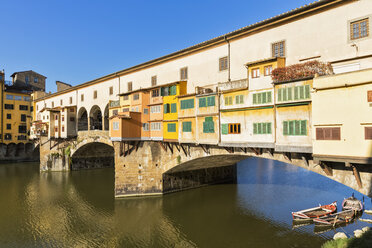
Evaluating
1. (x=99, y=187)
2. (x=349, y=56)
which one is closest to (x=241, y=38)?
(x=349, y=56)

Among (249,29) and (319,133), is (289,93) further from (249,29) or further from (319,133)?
(249,29)

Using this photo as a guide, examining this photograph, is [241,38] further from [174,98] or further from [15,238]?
[15,238]

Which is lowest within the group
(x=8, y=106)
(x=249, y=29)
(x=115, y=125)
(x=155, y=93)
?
(x=115, y=125)

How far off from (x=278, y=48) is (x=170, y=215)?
20.1m

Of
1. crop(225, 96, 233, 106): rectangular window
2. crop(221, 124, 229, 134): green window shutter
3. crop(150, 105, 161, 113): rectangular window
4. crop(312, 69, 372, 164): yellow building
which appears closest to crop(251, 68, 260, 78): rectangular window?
crop(225, 96, 233, 106): rectangular window

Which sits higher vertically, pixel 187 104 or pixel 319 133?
pixel 187 104

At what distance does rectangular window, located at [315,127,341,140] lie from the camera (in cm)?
1409

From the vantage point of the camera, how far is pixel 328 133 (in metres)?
14.5

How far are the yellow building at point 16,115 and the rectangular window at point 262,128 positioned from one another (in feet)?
235

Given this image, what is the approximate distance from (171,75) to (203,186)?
17290 mm

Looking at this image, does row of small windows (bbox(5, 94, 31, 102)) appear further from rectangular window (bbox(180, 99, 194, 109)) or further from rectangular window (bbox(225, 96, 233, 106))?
rectangular window (bbox(225, 96, 233, 106))

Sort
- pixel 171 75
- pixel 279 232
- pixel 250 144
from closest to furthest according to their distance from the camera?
pixel 250 144, pixel 279 232, pixel 171 75

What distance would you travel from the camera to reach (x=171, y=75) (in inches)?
1172

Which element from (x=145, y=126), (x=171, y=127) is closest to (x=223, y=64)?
(x=171, y=127)
